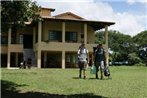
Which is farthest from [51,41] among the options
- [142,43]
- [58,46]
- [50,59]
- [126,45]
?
[126,45]

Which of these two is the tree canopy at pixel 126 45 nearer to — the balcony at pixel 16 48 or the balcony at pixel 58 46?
the balcony at pixel 58 46

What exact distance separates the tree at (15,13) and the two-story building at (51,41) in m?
26.0

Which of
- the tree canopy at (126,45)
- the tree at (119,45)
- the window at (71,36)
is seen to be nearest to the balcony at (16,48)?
the window at (71,36)

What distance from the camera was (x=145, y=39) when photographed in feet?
227

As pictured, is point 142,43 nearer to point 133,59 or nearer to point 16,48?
point 133,59

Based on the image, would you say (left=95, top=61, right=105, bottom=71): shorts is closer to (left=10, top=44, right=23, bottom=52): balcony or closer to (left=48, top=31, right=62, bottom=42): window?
(left=48, top=31, right=62, bottom=42): window

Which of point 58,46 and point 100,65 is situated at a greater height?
point 58,46

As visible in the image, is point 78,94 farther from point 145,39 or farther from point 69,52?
point 145,39

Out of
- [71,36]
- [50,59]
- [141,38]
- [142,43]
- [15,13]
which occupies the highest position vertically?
[141,38]

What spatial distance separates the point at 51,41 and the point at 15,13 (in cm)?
2881

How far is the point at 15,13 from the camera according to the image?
34.9 ft

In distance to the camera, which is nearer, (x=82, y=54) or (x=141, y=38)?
(x=82, y=54)

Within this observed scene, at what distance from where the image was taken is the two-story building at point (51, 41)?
127ft

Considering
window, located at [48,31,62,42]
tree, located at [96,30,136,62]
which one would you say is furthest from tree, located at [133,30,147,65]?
→ window, located at [48,31,62,42]
